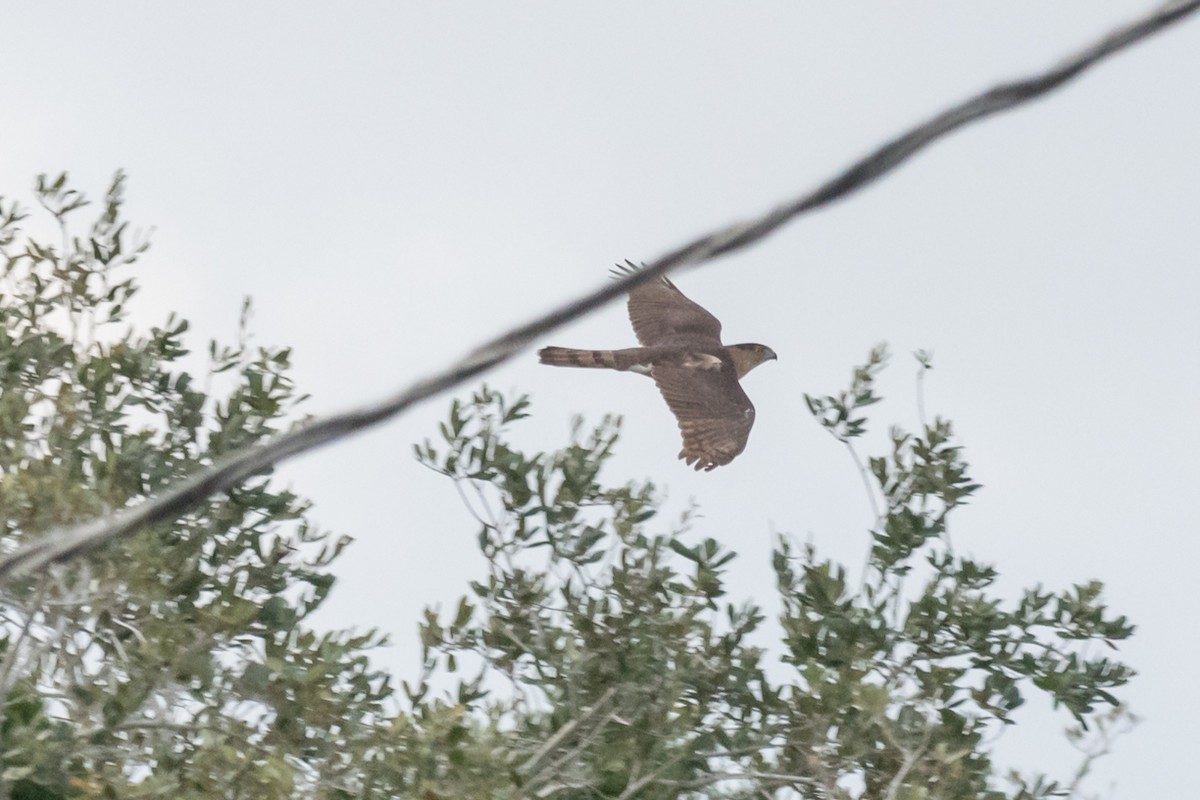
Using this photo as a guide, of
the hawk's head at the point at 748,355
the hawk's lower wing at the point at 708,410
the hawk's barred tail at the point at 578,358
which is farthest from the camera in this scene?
the hawk's head at the point at 748,355

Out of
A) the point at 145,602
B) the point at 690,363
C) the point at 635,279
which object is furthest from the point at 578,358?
the point at 635,279

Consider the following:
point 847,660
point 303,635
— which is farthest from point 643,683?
point 303,635

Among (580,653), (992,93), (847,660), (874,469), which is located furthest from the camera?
(874,469)

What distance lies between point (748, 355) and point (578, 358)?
201cm

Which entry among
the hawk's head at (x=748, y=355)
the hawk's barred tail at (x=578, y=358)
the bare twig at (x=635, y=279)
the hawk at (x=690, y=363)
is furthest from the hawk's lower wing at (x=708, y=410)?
the bare twig at (x=635, y=279)

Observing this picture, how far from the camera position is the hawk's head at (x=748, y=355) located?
578 inches

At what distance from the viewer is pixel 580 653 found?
7098 millimetres

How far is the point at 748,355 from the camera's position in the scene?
14.8 m

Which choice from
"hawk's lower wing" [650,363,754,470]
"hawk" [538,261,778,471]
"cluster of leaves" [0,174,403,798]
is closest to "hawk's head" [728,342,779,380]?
"hawk" [538,261,778,471]

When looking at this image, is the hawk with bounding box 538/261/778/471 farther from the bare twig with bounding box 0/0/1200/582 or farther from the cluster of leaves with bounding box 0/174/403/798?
the bare twig with bounding box 0/0/1200/582

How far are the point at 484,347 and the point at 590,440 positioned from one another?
17.4 ft

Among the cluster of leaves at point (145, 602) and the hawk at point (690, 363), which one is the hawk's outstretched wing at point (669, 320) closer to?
the hawk at point (690, 363)

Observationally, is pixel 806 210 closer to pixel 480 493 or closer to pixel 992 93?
pixel 992 93

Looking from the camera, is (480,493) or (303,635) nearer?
(303,635)
